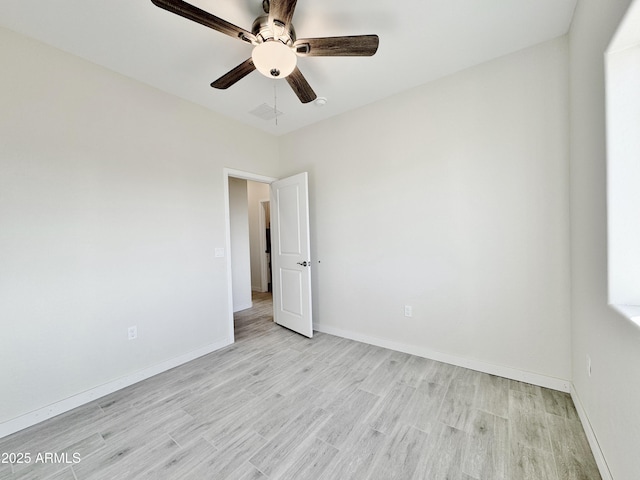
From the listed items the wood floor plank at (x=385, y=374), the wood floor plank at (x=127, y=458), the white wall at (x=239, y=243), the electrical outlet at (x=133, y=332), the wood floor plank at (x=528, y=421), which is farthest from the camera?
the white wall at (x=239, y=243)

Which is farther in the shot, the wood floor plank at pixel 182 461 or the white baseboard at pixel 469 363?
the white baseboard at pixel 469 363

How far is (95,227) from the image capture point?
213 cm

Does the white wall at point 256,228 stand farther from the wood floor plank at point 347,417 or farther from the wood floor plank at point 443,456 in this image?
the wood floor plank at point 443,456

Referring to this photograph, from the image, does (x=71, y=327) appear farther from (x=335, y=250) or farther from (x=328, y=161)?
(x=328, y=161)

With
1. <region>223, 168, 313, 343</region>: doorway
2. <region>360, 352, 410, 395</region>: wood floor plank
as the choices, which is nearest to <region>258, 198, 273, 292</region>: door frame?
<region>223, 168, 313, 343</region>: doorway

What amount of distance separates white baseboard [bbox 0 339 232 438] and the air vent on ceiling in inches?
110

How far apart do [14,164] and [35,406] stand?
175 cm

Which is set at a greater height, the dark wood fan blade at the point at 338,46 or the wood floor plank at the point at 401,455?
the dark wood fan blade at the point at 338,46

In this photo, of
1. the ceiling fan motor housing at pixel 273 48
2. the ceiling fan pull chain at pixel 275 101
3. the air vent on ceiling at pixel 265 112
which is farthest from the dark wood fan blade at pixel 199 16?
the air vent on ceiling at pixel 265 112

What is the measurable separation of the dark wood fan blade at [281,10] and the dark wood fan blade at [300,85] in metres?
0.32

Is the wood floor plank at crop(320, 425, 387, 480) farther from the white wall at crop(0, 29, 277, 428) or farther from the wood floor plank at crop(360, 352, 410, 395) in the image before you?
the white wall at crop(0, 29, 277, 428)

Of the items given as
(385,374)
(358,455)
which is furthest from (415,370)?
(358,455)

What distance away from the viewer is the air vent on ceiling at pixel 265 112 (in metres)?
2.89

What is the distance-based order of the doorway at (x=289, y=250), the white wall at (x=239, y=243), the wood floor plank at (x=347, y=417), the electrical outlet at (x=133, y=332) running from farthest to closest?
the white wall at (x=239, y=243), the doorway at (x=289, y=250), the electrical outlet at (x=133, y=332), the wood floor plank at (x=347, y=417)
